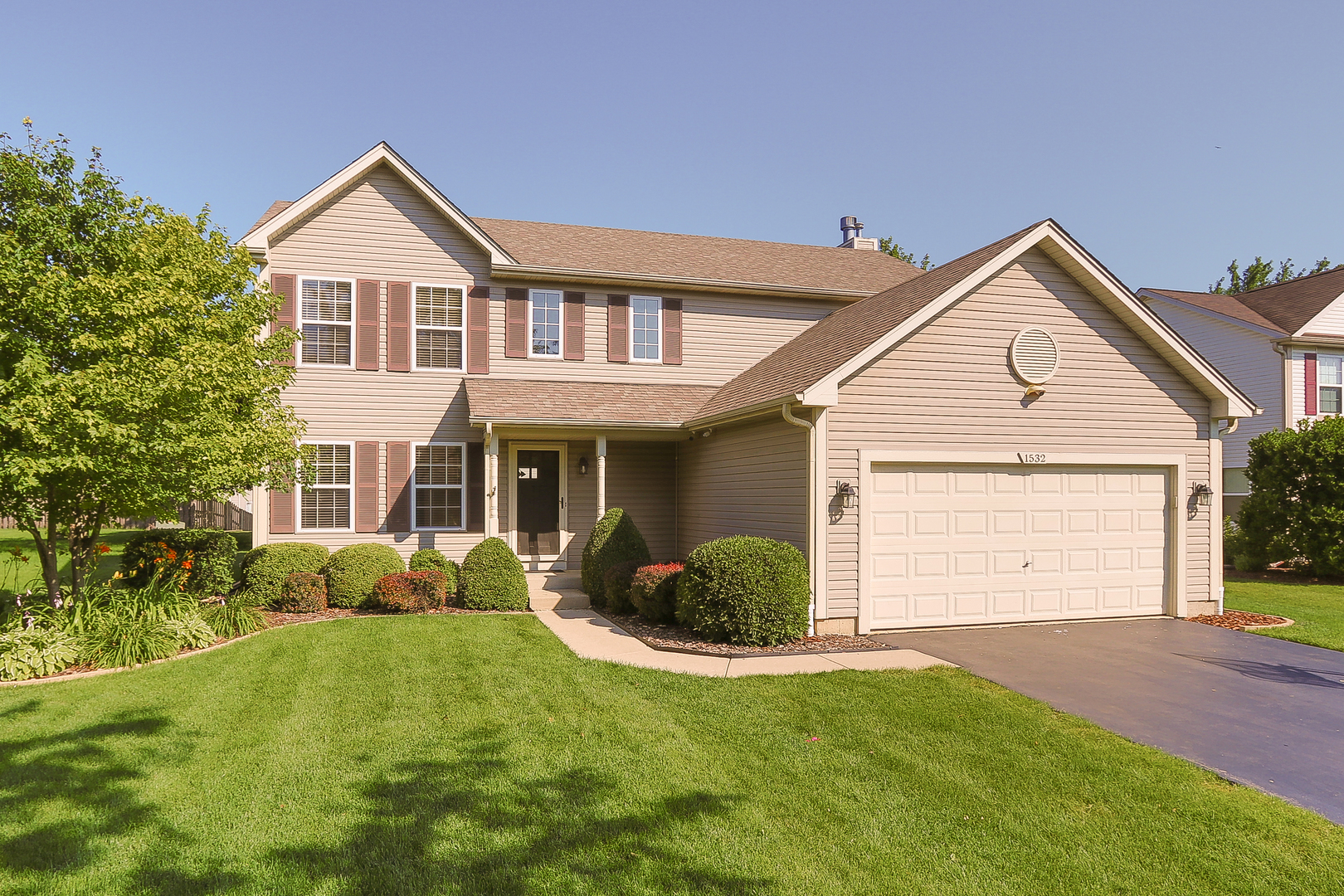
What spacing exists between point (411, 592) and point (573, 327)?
5.92 metres

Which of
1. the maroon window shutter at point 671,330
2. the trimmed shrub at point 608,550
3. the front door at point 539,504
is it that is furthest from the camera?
the maroon window shutter at point 671,330

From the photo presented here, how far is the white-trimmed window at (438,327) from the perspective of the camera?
13641mm

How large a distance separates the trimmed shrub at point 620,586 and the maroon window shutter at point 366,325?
592 centimetres

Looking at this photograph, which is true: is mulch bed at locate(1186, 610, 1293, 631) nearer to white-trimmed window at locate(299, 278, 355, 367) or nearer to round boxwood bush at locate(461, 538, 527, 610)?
round boxwood bush at locate(461, 538, 527, 610)

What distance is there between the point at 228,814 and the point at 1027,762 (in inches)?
202

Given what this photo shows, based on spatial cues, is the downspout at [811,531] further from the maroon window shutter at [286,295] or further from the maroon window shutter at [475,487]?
the maroon window shutter at [286,295]

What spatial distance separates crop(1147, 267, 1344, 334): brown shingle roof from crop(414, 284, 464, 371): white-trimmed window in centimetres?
2163

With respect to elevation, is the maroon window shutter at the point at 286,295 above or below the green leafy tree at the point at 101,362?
above

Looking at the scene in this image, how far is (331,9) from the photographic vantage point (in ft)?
38.0

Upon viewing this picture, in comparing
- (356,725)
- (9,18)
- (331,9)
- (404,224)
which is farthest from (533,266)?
(356,725)

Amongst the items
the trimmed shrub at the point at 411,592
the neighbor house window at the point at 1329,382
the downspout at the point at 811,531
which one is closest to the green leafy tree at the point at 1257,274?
the neighbor house window at the point at 1329,382

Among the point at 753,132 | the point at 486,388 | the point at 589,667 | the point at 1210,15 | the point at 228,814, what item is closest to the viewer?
the point at 228,814

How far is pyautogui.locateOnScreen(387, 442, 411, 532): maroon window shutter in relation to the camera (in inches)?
517

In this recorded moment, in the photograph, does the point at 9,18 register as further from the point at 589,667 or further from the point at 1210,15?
the point at 1210,15
